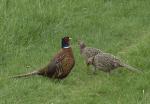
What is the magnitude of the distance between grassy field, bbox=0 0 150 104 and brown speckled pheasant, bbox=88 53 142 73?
14 centimetres

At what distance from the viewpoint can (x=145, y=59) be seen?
9000 millimetres

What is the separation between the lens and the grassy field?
7750 millimetres

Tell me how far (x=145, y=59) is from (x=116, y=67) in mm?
646

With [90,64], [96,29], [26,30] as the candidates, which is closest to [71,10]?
[96,29]

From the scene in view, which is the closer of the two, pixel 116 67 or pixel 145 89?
pixel 145 89

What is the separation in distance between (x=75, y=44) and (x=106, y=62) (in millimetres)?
1598

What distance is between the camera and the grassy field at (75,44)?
A: 775 cm

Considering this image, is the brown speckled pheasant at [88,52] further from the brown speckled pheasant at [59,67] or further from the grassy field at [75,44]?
the brown speckled pheasant at [59,67]

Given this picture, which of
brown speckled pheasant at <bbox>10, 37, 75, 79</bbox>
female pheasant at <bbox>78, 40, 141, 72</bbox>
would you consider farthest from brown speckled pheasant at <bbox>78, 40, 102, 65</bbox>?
brown speckled pheasant at <bbox>10, 37, 75, 79</bbox>

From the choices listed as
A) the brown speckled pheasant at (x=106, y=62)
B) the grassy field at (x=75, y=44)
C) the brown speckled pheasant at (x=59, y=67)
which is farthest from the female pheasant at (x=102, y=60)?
the brown speckled pheasant at (x=59, y=67)

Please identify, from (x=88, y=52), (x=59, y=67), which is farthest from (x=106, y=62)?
(x=59, y=67)

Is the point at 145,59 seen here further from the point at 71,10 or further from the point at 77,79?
the point at 71,10

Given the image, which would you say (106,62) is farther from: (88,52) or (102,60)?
(88,52)

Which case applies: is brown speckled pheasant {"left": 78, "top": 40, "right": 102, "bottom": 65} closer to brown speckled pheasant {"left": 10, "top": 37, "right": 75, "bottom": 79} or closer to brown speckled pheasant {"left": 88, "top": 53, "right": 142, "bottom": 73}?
brown speckled pheasant {"left": 88, "top": 53, "right": 142, "bottom": 73}
